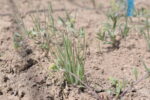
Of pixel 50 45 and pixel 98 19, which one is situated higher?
pixel 98 19

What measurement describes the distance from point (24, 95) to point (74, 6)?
1144 millimetres

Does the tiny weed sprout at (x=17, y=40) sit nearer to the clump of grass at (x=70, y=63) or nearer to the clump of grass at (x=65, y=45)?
the clump of grass at (x=65, y=45)

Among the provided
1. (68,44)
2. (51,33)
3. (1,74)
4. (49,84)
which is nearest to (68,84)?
(49,84)

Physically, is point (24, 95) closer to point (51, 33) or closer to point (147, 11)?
point (51, 33)

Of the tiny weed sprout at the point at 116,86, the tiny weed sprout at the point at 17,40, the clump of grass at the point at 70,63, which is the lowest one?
the tiny weed sprout at the point at 116,86

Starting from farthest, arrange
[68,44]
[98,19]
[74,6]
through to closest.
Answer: [74,6]
[98,19]
[68,44]

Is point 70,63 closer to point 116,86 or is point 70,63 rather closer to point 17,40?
point 116,86

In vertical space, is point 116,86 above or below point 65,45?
Result: below

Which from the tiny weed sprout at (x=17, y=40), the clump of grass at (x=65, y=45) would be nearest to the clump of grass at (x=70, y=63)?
the clump of grass at (x=65, y=45)

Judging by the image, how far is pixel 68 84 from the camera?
166cm

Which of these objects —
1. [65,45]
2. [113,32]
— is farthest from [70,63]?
[113,32]

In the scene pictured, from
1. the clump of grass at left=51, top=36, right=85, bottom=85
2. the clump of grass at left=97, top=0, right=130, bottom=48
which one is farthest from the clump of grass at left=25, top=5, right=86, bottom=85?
the clump of grass at left=97, top=0, right=130, bottom=48

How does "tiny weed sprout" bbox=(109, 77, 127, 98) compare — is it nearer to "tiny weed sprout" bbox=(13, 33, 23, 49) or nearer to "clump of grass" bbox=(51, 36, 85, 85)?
"clump of grass" bbox=(51, 36, 85, 85)

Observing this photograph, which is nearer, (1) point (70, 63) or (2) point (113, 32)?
(1) point (70, 63)
